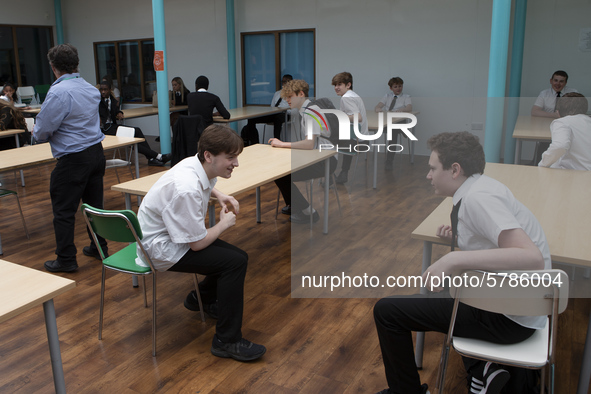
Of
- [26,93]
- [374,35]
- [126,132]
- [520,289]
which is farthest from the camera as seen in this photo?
[26,93]

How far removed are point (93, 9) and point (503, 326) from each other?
1028cm

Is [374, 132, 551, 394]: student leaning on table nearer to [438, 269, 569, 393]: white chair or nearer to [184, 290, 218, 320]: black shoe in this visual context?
[438, 269, 569, 393]: white chair

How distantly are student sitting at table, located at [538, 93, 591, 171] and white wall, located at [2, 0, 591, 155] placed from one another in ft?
8.51

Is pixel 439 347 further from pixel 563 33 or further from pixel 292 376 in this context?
pixel 563 33

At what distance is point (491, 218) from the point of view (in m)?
1.75

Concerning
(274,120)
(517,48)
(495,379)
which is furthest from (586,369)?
(274,120)

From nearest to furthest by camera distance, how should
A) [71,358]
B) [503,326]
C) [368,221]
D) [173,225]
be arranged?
[503,326]
[173,225]
[71,358]
[368,221]

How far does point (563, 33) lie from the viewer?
6.45m

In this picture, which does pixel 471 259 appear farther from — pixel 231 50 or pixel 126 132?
pixel 231 50

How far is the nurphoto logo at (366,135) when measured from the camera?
259 centimetres

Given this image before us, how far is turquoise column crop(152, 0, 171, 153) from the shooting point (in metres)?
6.30

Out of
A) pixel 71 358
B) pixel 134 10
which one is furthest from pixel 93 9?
pixel 71 358

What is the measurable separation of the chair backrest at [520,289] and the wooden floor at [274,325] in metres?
0.60

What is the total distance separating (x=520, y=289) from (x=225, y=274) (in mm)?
1351
